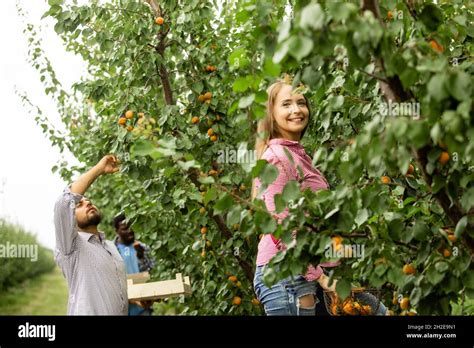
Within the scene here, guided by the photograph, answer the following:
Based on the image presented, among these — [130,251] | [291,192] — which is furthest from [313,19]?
[130,251]

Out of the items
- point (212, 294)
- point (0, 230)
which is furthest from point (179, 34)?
point (0, 230)

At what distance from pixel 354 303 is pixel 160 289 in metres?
1.72

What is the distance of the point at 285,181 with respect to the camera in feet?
10.2

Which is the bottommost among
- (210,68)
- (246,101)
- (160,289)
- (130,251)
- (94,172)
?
(160,289)

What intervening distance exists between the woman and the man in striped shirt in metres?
0.87

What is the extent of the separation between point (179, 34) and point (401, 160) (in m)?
2.49

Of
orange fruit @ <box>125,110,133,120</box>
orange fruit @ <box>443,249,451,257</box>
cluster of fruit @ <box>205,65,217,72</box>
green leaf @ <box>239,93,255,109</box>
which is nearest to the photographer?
green leaf @ <box>239,93,255,109</box>

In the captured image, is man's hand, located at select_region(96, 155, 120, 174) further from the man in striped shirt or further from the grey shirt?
the grey shirt

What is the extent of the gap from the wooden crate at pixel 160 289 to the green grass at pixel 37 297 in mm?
6182

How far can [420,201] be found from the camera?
3018mm

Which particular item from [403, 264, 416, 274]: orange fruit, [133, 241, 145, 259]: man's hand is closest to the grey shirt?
[403, 264, 416, 274]: orange fruit

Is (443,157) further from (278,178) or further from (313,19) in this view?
(278,178)

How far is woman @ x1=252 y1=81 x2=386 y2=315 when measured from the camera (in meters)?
3.13

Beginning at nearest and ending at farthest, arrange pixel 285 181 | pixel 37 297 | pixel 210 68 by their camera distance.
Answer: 1. pixel 285 181
2. pixel 210 68
3. pixel 37 297
